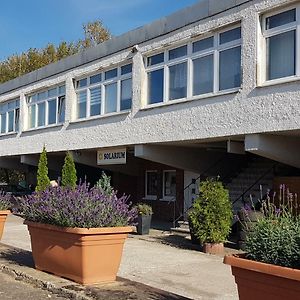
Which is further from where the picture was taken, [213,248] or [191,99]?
[191,99]

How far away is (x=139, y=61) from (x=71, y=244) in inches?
367

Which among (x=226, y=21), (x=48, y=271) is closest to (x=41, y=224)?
(x=48, y=271)

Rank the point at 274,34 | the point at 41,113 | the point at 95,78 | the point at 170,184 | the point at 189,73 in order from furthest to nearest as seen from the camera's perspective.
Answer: the point at 41,113
the point at 170,184
the point at 95,78
the point at 189,73
the point at 274,34

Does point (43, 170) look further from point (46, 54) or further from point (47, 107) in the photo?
point (46, 54)

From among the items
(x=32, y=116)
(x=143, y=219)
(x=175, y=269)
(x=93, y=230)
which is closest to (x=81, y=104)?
(x=32, y=116)

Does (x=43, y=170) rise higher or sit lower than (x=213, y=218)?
higher

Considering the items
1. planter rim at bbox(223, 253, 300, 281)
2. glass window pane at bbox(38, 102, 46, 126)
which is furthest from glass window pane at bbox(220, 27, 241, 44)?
glass window pane at bbox(38, 102, 46, 126)

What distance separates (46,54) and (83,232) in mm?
38332

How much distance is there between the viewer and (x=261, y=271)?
210 inches

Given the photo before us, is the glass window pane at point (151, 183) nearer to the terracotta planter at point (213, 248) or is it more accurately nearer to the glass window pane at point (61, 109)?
the glass window pane at point (61, 109)

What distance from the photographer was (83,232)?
26.8 feet

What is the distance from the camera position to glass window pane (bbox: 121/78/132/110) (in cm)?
1748

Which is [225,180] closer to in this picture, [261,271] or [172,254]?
[172,254]

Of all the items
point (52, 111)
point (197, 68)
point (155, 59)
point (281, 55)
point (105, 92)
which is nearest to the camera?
point (281, 55)
